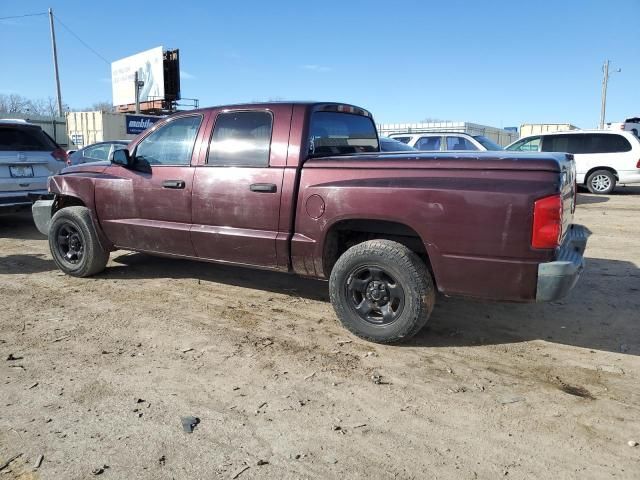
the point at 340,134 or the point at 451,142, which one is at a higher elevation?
the point at 451,142

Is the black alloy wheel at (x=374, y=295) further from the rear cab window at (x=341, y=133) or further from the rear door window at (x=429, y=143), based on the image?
the rear door window at (x=429, y=143)

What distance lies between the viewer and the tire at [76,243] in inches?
216

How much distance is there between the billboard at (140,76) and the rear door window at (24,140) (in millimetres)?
36194

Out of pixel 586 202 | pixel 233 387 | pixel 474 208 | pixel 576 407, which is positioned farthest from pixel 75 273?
pixel 586 202

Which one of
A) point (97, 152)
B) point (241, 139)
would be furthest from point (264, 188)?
point (97, 152)

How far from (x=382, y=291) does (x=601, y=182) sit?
Answer: 12.8 meters

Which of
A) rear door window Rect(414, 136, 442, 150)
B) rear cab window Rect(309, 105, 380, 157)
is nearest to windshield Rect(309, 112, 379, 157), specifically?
rear cab window Rect(309, 105, 380, 157)

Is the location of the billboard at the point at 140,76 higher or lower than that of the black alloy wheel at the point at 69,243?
higher

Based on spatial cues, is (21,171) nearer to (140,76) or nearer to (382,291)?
(382,291)

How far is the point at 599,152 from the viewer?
13.9 m

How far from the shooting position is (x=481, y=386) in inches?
127

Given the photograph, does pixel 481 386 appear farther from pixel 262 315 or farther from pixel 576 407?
pixel 262 315

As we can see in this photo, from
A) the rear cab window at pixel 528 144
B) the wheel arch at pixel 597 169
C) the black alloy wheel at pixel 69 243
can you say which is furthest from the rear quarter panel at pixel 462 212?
the wheel arch at pixel 597 169

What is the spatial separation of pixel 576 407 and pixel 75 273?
16.8 ft
